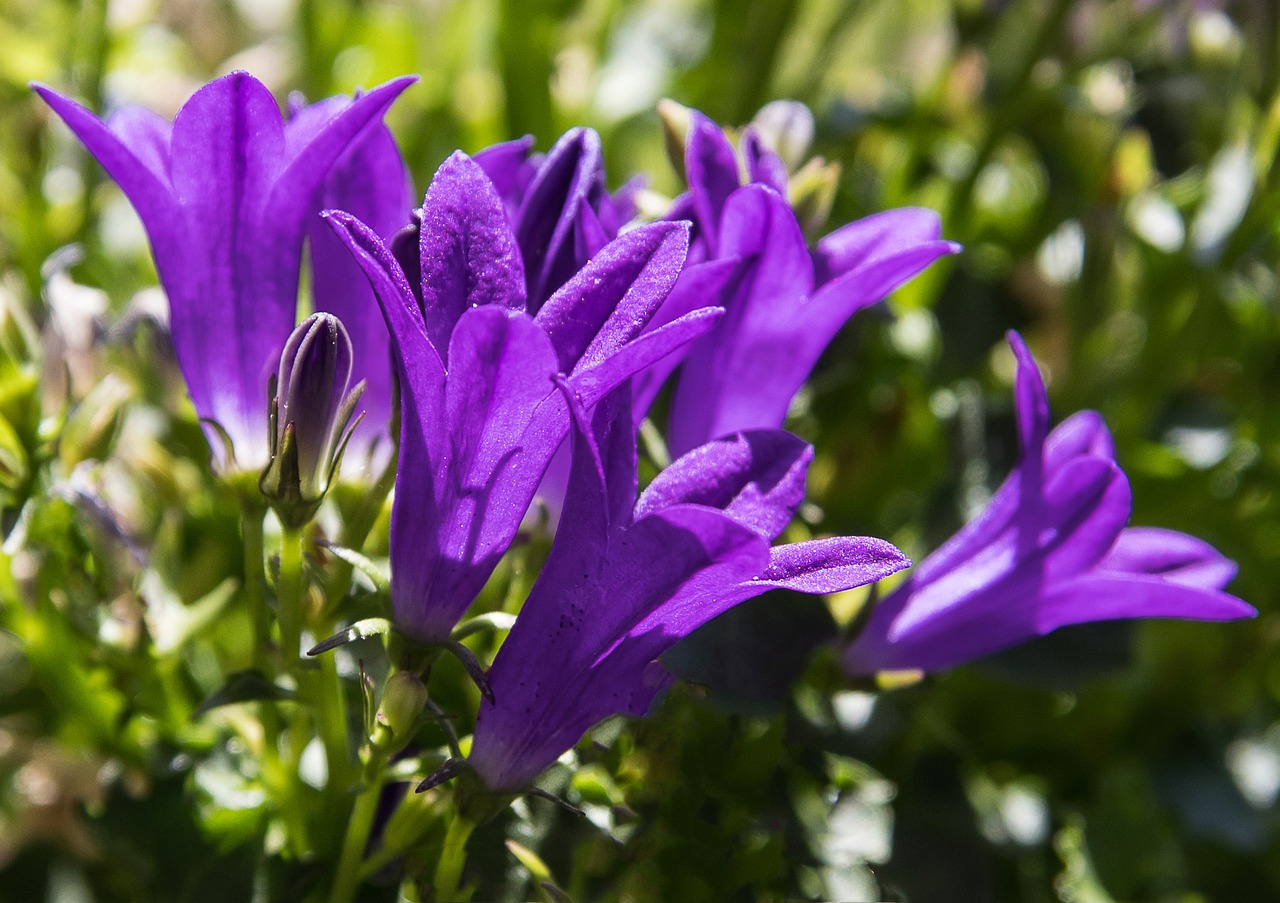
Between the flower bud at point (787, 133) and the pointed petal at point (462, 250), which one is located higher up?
the pointed petal at point (462, 250)

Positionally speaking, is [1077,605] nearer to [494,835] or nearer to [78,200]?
[494,835]

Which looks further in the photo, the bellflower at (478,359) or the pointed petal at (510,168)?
the pointed petal at (510,168)

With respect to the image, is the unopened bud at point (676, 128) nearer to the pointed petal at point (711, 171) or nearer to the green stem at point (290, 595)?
the pointed petal at point (711, 171)

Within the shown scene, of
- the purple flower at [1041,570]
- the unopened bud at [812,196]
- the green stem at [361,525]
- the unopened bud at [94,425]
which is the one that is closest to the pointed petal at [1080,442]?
the purple flower at [1041,570]

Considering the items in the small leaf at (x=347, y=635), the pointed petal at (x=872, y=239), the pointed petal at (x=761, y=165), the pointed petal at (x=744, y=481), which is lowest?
the small leaf at (x=347, y=635)

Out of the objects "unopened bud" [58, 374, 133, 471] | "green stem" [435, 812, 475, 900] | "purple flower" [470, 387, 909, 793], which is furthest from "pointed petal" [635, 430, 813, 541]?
"unopened bud" [58, 374, 133, 471]

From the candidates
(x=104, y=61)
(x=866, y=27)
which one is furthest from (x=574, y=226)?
(x=866, y=27)

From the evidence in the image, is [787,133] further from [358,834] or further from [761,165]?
[358,834]

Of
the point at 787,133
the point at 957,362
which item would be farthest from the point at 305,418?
the point at 957,362
